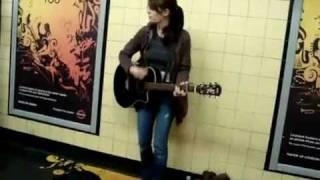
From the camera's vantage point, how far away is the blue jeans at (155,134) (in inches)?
110

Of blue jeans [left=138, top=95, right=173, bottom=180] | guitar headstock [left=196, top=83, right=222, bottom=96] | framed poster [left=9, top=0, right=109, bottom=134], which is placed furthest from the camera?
framed poster [left=9, top=0, right=109, bottom=134]

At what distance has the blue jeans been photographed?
281cm

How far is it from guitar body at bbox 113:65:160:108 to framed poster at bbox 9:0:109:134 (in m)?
0.43

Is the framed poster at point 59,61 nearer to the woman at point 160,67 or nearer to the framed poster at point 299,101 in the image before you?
the woman at point 160,67

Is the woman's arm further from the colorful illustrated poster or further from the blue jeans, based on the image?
the colorful illustrated poster

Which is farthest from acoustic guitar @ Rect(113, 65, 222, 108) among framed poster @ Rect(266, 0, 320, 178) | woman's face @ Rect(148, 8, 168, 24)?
framed poster @ Rect(266, 0, 320, 178)

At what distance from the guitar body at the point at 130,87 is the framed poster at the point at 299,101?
86cm

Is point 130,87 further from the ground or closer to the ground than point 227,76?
closer to the ground

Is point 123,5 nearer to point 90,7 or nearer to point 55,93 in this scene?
point 90,7

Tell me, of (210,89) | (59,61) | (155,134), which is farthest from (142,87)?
(59,61)

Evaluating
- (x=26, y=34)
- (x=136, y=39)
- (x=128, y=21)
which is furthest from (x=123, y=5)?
(x=26, y=34)

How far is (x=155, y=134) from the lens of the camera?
284 centimetres

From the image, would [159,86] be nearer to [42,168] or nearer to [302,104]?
[302,104]

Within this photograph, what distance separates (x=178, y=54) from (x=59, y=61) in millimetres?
1151
